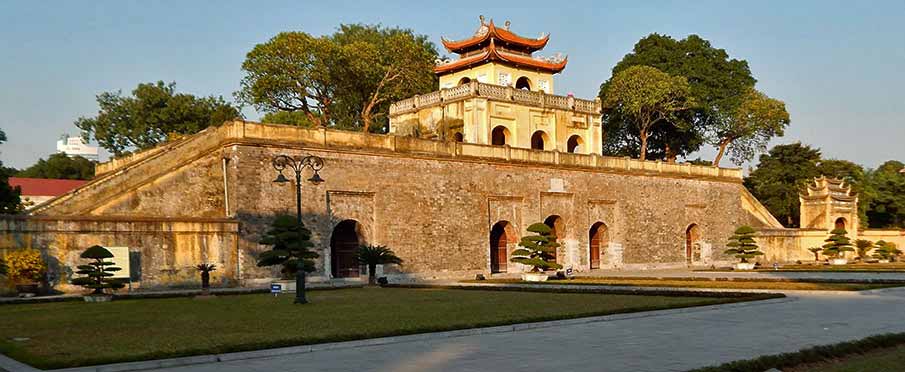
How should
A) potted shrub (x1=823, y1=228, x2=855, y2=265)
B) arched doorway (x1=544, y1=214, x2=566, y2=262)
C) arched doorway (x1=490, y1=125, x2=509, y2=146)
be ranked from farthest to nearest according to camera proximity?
arched doorway (x1=490, y1=125, x2=509, y2=146) < potted shrub (x1=823, y1=228, x2=855, y2=265) < arched doorway (x1=544, y1=214, x2=566, y2=262)

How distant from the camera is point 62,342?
11.8m

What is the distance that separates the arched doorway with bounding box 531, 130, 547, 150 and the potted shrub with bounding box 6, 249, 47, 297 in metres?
26.7

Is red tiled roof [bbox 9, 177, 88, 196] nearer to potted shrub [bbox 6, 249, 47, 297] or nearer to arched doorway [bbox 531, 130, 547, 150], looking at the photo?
arched doorway [bbox 531, 130, 547, 150]

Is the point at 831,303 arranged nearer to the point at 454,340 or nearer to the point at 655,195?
the point at 454,340

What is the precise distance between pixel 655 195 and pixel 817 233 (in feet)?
39.5

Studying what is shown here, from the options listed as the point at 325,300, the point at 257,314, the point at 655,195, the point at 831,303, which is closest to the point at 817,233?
the point at 655,195

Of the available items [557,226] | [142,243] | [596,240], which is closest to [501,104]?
[557,226]

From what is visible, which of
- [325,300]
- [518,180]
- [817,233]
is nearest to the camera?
[325,300]

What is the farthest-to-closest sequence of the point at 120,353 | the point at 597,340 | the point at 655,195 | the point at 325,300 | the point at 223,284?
1. the point at 655,195
2. the point at 223,284
3. the point at 325,300
4. the point at 597,340
5. the point at 120,353

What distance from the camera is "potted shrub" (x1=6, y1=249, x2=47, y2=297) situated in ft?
78.0

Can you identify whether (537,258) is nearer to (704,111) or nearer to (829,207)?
(829,207)

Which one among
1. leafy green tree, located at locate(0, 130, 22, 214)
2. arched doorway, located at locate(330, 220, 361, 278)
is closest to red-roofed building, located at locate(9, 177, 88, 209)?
leafy green tree, located at locate(0, 130, 22, 214)

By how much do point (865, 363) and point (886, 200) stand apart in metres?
56.7

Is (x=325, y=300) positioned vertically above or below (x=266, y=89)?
below
